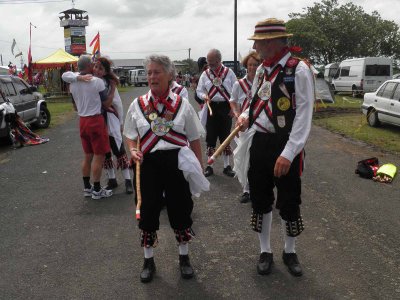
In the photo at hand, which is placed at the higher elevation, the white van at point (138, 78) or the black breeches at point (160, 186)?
the black breeches at point (160, 186)

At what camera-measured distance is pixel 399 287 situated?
3295 millimetres

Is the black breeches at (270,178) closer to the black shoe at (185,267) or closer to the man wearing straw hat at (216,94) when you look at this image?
the black shoe at (185,267)

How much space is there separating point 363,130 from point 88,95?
29.3ft

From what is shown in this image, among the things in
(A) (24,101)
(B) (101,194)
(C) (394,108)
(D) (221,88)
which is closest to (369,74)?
(C) (394,108)

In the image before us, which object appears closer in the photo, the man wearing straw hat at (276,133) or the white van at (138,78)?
the man wearing straw hat at (276,133)

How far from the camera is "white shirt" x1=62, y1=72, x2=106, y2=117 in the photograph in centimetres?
528

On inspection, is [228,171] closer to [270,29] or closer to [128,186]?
[128,186]

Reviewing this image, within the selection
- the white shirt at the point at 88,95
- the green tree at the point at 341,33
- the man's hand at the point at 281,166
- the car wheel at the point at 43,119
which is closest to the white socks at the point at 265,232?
the man's hand at the point at 281,166

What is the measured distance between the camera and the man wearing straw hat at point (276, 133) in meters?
3.12

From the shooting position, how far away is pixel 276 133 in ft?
10.7

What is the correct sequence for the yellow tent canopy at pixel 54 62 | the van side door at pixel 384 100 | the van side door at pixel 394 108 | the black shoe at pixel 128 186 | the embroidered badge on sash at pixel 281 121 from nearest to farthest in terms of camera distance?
the embroidered badge on sash at pixel 281 121 < the black shoe at pixel 128 186 < the van side door at pixel 394 108 < the van side door at pixel 384 100 < the yellow tent canopy at pixel 54 62

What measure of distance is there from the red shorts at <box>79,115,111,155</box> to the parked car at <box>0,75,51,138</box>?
5638mm

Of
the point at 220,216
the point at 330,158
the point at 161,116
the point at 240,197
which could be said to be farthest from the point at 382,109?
the point at 161,116

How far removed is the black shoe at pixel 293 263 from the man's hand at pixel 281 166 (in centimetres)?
91
